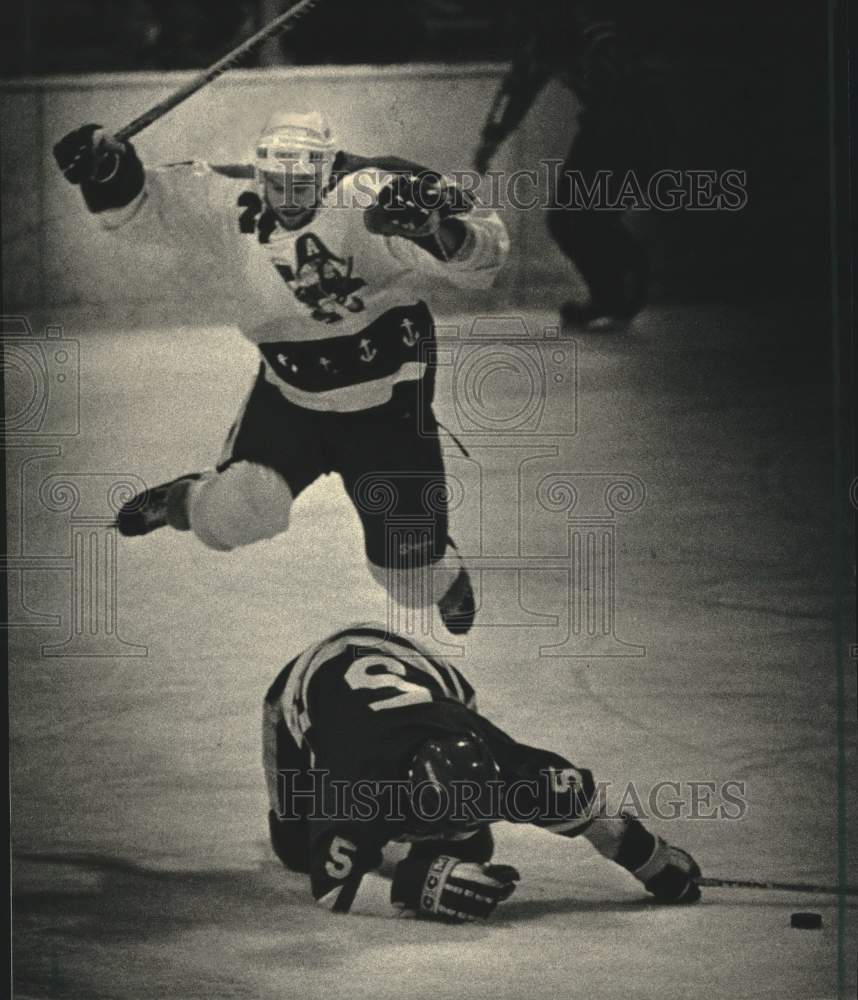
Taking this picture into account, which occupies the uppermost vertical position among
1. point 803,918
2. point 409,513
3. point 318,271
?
point 318,271

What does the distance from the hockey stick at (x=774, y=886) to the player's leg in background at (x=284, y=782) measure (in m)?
0.68

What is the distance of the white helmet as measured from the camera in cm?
281

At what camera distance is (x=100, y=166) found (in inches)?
112

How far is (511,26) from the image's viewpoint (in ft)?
9.19

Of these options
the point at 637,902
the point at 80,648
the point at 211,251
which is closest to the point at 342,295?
the point at 211,251

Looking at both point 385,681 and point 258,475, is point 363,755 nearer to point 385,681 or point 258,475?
point 385,681

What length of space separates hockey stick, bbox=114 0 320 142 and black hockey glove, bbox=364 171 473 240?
316mm

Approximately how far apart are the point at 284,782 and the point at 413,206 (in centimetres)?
99

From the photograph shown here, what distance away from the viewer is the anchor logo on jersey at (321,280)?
2836 millimetres

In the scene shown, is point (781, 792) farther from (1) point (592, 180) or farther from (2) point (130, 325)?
(2) point (130, 325)

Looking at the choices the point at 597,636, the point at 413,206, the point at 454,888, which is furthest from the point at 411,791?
the point at 413,206

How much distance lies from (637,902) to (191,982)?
77 cm
